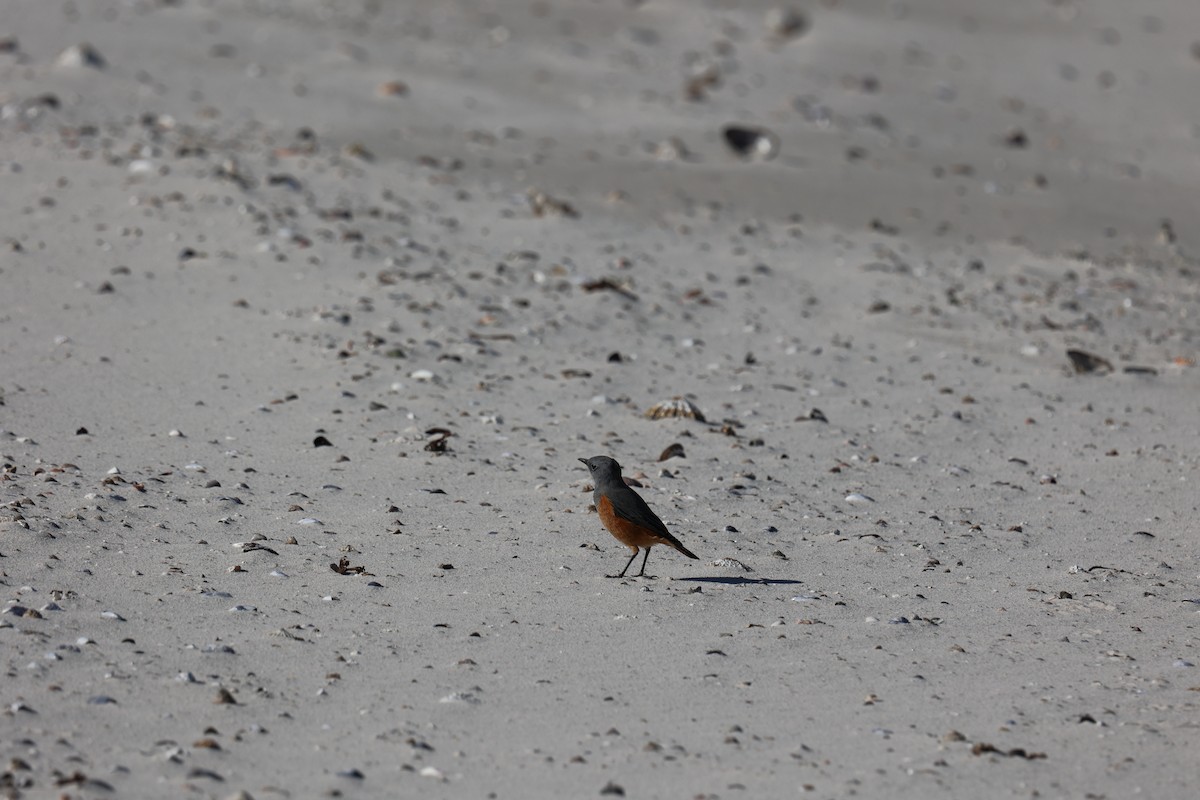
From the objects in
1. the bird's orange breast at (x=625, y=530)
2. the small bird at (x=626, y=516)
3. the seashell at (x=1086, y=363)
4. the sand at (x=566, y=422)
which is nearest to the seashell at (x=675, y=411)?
the sand at (x=566, y=422)

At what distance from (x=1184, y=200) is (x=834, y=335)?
630 cm

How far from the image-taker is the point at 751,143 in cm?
1297

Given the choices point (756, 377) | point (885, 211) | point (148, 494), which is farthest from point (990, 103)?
point (148, 494)

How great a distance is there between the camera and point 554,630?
492 cm

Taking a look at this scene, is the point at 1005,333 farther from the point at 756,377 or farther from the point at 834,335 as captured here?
the point at 756,377

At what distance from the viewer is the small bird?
17.0 ft

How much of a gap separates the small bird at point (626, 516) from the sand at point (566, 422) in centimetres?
21

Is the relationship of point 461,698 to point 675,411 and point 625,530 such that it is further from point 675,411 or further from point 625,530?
point 675,411

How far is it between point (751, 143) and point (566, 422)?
21.6ft

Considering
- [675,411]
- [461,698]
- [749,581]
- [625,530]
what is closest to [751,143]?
[675,411]

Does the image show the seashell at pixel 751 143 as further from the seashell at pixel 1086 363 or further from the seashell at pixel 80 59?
the seashell at pixel 80 59

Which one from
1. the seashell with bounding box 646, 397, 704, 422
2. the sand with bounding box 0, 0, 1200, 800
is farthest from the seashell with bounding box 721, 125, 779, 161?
the seashell with bounding box 646, 397, 704, 422

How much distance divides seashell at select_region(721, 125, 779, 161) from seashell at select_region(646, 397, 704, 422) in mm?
6142

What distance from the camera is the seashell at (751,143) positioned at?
12.9 metres
